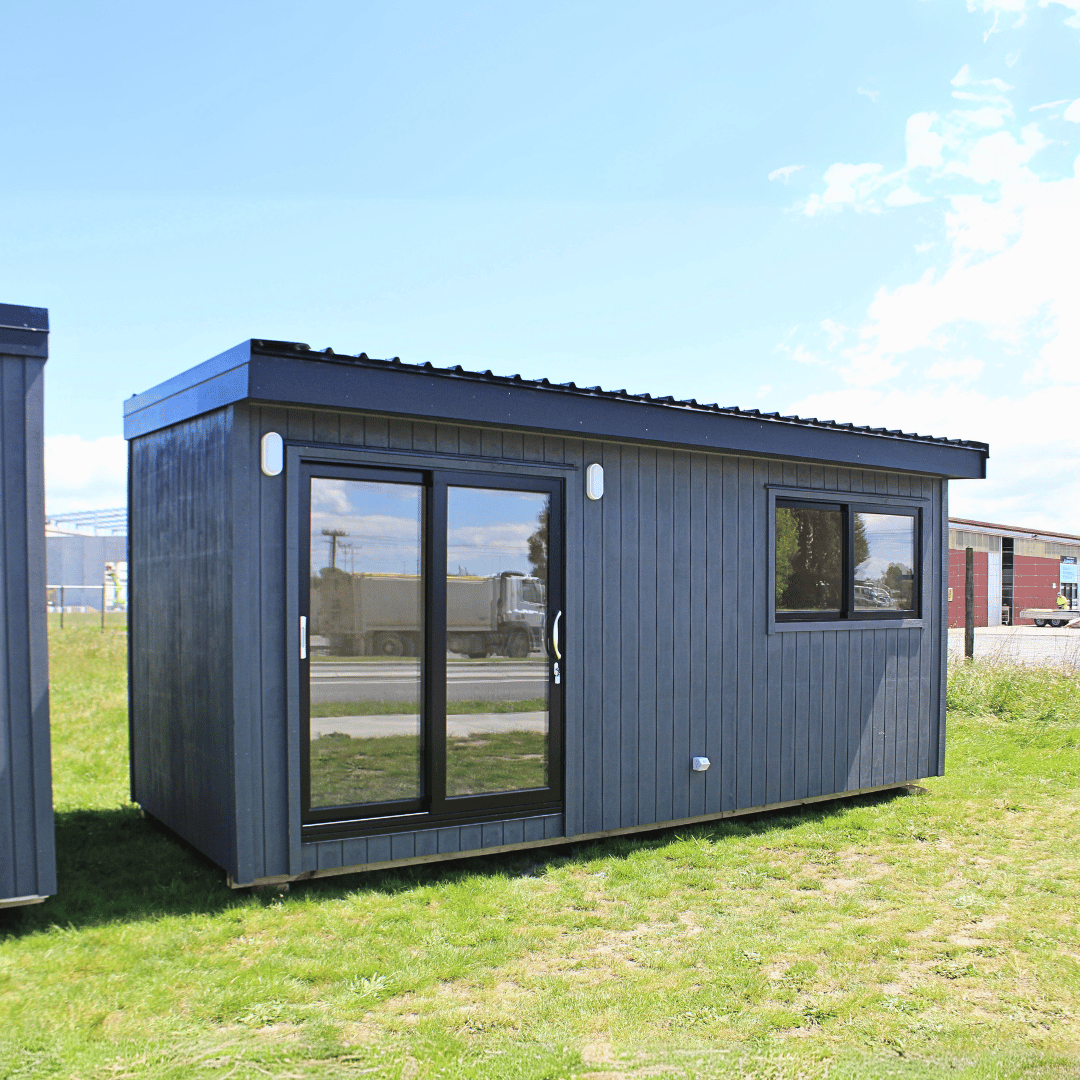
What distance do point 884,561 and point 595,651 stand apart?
2.40 m

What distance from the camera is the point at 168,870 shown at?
159 inches

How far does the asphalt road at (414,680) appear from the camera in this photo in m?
3.80

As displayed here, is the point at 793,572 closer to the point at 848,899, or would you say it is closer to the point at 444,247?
the point at 848,899

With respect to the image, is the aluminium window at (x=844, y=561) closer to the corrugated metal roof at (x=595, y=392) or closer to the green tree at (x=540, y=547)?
the corrugated metal roof at (x=595, y=392)

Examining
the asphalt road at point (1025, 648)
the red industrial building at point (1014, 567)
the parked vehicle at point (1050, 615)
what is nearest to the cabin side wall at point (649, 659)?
the asphalt road at point (1025, 648)

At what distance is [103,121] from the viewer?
8836mm

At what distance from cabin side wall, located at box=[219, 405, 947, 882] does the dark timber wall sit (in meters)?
0.01

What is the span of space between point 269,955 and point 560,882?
55.4 inches

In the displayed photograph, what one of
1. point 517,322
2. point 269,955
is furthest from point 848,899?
point 517,322

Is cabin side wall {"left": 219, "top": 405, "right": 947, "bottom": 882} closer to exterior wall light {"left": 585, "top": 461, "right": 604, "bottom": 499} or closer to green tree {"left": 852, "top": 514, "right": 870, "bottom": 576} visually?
exterior wall light {"left": 585, "top": 461, "right": 604, "bottom": 499}

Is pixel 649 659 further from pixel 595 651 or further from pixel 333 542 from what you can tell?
pixel 333 542

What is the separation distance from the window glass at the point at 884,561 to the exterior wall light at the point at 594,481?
2.02 meters

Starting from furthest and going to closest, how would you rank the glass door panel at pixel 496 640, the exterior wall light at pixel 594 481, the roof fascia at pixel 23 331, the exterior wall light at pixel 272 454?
the exterior wall light at pixel 594 481 < the glass door panel at pixel 496 640 < the exterior wall light at pixel 272 454 < the roof fascia at pixel 23 331

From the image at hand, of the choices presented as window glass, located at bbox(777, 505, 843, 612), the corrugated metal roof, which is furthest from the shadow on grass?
the corrugated metal roof
